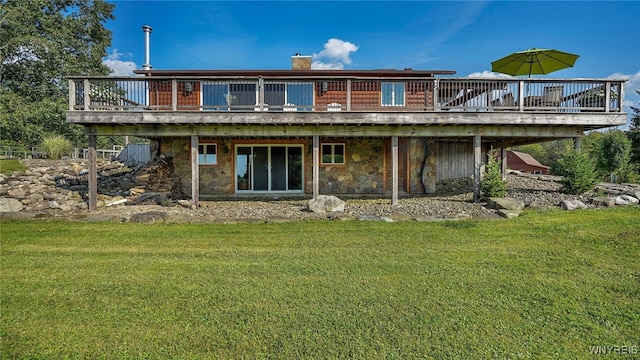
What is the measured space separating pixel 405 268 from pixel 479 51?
591 inches

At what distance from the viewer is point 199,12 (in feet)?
49.1

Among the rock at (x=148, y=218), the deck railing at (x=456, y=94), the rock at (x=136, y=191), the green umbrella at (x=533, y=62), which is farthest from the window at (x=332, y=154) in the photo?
the rock at (x=148, y=218)

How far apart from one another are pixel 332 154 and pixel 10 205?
947 cm

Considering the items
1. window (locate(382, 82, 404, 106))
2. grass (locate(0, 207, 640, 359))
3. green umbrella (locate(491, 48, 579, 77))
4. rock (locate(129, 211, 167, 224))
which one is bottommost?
grass (locate(0, 207, 640, 359))

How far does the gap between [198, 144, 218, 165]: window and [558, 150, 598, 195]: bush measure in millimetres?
11601

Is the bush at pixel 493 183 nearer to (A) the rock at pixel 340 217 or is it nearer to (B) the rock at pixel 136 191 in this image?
(A) the rock at pixel 340 217

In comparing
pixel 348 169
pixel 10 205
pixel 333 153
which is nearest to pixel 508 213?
pixel 348 169

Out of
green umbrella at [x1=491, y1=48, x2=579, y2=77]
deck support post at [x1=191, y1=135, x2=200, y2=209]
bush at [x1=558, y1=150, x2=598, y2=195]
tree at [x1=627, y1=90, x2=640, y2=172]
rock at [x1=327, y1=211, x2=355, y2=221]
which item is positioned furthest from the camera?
tree at [x1=627, y1=90, x2=640, y2=172]

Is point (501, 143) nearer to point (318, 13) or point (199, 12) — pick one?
point (318, 13)

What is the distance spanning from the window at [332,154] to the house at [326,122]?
39 mm

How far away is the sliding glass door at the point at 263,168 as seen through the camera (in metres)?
12.2

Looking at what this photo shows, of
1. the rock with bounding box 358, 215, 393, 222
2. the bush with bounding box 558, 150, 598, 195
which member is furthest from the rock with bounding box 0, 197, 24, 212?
the bush with bounding box 558, 150, 598, 195

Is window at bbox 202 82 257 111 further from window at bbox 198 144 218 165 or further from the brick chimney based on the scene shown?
the brick chimney

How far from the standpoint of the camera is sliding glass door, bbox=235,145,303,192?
12172mm
